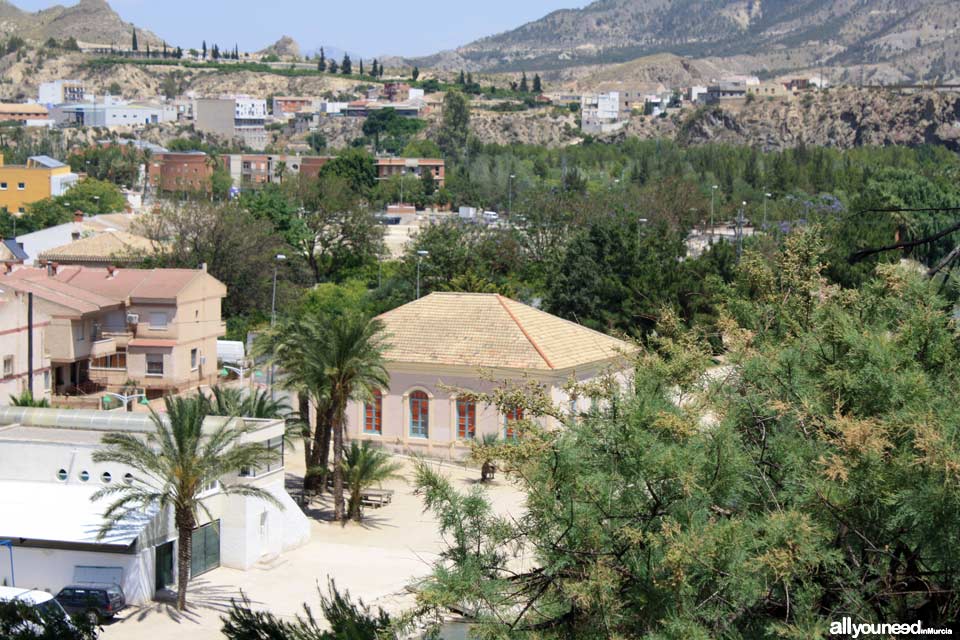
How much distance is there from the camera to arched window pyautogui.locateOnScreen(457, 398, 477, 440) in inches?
1476

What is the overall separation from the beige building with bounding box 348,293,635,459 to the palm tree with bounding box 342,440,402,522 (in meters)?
4.97

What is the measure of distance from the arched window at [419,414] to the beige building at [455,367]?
28 millimetres

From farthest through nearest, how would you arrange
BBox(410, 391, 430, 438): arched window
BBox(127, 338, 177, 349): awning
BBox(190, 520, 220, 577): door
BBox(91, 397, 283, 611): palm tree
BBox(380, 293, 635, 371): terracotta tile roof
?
BBox(127, 338, 177, 349): awning → BBox(410, 391, 430, 438): arched window → BBox(380, 293, 635, 371): terracotta tile roof → BBox(190, 520, 220, 577): door → BBox(91, 397, 283, 611): palm tree

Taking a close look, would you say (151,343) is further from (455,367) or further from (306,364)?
(306,364)

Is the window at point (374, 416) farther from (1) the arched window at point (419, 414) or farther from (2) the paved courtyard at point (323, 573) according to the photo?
(2) the paved courtyard at point (323, 573)

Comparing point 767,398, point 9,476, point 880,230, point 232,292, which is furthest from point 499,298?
point 767,398

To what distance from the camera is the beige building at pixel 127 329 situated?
43344 millimetres

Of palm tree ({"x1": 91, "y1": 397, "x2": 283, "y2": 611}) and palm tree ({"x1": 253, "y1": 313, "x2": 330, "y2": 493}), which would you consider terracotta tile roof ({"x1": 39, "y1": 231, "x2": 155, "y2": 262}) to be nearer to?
palm tree ({"x1": 253, "y1": 313, "x2": 330, "y2": 493})

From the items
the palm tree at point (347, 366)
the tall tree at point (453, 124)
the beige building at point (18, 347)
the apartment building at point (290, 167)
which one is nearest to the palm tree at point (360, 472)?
the palm tree at point (347, 366)

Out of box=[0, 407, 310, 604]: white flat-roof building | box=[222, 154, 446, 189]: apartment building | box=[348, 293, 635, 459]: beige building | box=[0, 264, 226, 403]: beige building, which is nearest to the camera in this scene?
box=[0, 407, 310, 604]: white flat-roof building

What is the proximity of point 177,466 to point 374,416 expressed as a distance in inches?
582

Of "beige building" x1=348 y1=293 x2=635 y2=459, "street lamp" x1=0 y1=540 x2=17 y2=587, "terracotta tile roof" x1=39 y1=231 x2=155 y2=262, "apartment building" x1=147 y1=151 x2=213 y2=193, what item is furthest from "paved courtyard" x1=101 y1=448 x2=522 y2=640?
"apartment building" x1=147 y1=151 x2=213 y2=193

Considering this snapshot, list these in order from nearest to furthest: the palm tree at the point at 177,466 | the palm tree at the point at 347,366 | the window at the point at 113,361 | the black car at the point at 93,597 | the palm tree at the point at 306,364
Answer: the black car at the point at 93,597 < the palm tree at the point at 177,466 < the palm tree at the point at 347,366 < the palm tree at the point at 306,364 < the window at the point at 113,361

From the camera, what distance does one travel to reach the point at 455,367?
124ft
